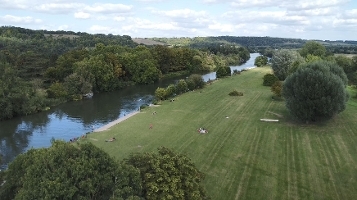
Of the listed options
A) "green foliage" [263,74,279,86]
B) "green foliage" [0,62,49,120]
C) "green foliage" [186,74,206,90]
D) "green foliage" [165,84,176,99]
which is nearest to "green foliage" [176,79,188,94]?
"green foliage" [165,84,176,99]

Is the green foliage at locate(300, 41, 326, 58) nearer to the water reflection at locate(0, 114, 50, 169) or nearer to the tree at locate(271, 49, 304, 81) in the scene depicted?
the tree at locate(271, 49, 304, 81)

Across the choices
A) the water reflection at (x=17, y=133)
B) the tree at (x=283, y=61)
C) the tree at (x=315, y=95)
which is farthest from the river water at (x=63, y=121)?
the tree at (x=283, y=61)

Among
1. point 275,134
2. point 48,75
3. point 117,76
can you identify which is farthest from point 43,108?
point 275,134

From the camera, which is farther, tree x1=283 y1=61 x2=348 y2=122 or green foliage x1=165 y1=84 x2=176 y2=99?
green foliage x1=165 y1=84 x2=176 y2=99

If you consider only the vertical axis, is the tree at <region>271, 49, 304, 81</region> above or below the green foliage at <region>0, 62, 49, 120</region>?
above

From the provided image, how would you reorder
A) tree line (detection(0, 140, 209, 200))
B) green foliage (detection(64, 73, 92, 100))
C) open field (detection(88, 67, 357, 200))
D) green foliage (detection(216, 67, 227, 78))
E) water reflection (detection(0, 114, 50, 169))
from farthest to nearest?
1. green foliage (detection(216, 67, 227, 78))
2. green foliage (detection(64, 73, 92, 100))
3. water reflection (detection(0, 114, 50, 169))
4. open field (detection(88, 67, 357, 200))
5. tree line (detection(0, 140, 209, 200))

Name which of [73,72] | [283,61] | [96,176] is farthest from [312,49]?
[96,176]
